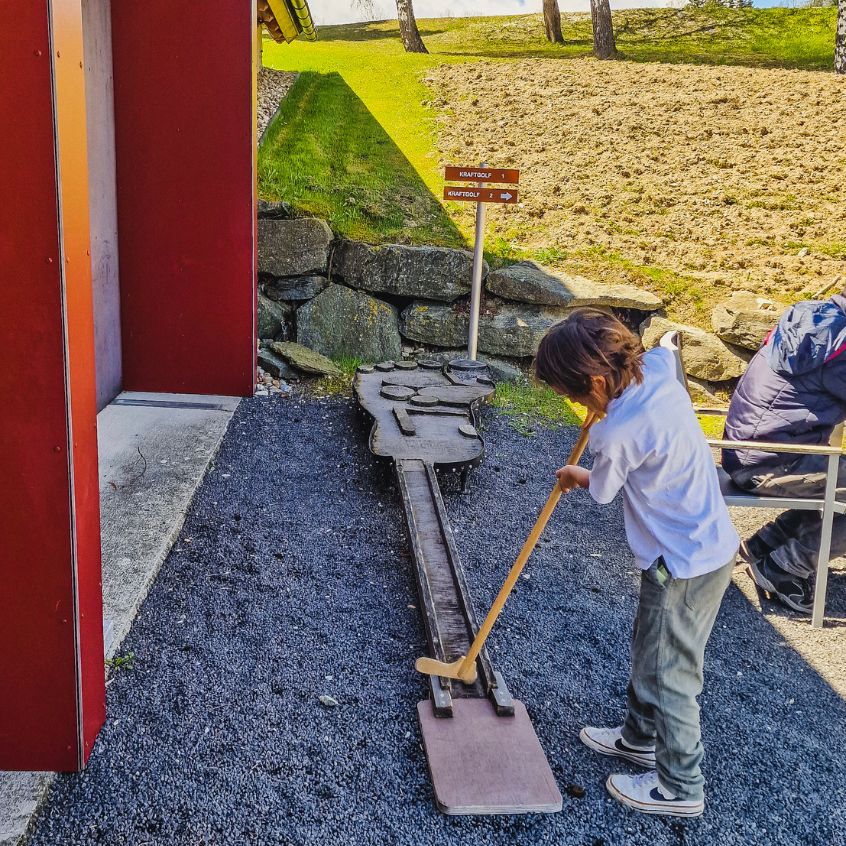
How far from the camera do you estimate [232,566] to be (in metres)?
3.98

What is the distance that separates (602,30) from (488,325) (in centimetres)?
1107

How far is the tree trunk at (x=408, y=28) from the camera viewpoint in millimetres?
17016

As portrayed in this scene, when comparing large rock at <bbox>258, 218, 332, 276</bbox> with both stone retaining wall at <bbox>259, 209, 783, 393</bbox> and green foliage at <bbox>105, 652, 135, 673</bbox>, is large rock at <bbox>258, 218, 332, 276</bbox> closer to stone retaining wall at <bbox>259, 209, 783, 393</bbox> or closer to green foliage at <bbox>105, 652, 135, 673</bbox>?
stone retaining wall at <bbox>259, 209, 783, 393</bbox>

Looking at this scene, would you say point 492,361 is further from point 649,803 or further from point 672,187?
point 649,803

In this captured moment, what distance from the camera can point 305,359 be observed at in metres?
7.25

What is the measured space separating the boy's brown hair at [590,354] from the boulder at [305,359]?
5026 millimetres

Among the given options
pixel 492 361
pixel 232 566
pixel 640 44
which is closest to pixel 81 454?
pixel 232 566

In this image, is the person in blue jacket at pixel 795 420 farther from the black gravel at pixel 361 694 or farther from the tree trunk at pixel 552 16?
the tree trunk at pixel 552 16

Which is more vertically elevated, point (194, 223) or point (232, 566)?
point (194, 223)

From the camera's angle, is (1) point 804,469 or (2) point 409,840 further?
(1) point 804,469

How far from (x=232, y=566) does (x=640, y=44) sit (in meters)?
17.4

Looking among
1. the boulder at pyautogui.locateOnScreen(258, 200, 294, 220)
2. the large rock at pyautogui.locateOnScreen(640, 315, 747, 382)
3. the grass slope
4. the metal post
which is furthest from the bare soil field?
the boulder at pyautogui.locateOnScreen(258, 200, 294, 220)

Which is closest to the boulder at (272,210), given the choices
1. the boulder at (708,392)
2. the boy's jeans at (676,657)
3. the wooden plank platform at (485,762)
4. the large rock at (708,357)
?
the large rock at (708,357)

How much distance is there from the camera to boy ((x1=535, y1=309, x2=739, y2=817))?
89.6 inches
